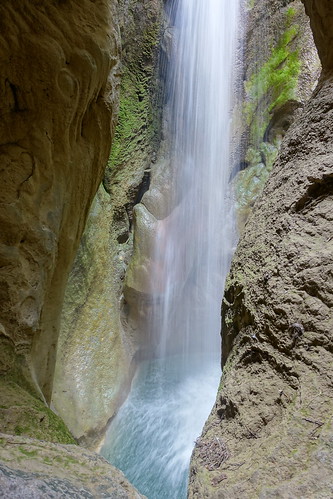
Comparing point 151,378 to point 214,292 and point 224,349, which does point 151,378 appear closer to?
point 214,292

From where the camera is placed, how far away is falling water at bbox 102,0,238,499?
5.52 metres

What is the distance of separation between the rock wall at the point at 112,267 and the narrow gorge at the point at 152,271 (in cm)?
4

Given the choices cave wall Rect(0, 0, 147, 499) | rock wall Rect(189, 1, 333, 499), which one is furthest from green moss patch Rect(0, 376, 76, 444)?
rock wall Rect(189, 1, 333, 499)

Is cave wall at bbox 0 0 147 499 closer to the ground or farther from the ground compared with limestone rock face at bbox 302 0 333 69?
closer to the ground

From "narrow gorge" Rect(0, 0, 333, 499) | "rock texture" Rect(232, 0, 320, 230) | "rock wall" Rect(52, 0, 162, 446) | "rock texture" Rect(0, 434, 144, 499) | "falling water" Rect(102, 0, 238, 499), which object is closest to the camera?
"rock texture" Rect(0, 434, 144, 499)

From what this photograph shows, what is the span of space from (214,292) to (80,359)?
165 inches

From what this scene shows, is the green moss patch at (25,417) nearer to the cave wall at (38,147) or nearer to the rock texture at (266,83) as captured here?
the cave wall at (38,147)

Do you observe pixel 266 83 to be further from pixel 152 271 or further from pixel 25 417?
pixel 25 417

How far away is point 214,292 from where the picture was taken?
8.92m

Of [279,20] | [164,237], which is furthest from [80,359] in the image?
[279,20]

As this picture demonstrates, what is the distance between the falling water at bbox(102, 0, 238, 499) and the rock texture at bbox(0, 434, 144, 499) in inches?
161

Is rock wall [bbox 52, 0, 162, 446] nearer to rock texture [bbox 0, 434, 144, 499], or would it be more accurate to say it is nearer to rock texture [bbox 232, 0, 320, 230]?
rock texture [bbox 232, 0, 320, 230]

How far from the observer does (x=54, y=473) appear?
3.79ft

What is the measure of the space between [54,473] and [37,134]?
2.43m
